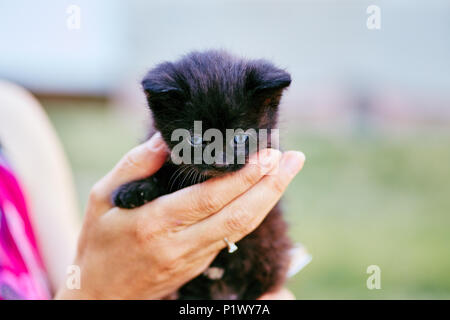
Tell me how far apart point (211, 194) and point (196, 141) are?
23 centimetres

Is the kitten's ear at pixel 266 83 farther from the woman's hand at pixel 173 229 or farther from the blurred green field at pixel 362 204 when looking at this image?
the blurred green field at pixel 362 204

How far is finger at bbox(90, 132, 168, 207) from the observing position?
6.37 feet

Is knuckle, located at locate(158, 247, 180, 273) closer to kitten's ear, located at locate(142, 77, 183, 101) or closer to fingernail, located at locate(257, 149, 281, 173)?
fingernail, located at locate(257, 149, 281, 173)

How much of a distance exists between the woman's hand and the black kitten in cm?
8

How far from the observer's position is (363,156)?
6062 millimetres

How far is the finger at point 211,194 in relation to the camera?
70.6 inches

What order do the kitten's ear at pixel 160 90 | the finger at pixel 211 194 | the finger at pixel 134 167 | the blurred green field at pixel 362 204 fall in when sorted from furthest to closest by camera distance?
1. the blurred green field at pixel 362 204
2. the finger at pixel 134 167
3. the finger at pixel 211 194
4. the kitten's ear at pixel 160 90

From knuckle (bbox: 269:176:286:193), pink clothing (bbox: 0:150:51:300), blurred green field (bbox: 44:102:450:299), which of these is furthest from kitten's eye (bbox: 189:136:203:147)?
blurred green field (bbox: 44:102:450:299)

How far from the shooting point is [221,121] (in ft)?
5.64

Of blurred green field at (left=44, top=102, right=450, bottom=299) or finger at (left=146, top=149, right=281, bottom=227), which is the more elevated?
finger at (left=146, top=149, right=281, bottom=227)

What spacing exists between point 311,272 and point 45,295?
8.65 feet

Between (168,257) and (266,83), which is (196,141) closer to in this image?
(266,83)

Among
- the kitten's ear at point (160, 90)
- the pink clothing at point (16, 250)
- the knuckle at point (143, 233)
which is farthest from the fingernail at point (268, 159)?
the pink clothing at point (16, 250)

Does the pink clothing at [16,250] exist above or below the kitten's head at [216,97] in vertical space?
below
